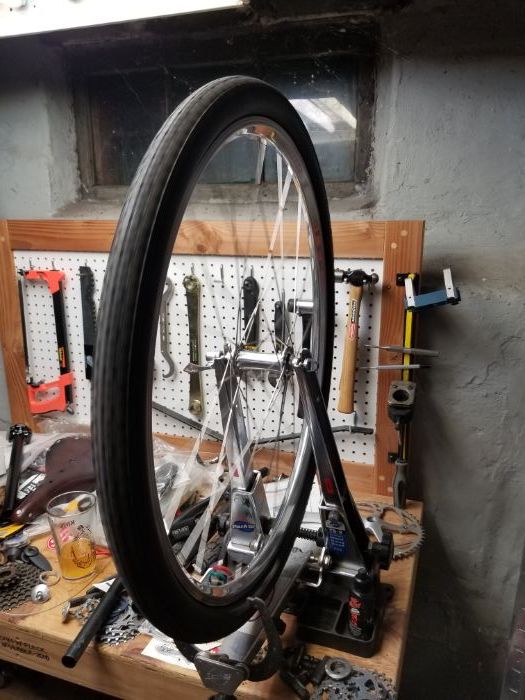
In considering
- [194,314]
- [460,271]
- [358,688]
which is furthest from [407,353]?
[358,688]

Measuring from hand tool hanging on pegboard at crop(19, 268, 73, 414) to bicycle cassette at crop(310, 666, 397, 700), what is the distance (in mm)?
854

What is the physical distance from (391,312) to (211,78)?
0.67 metres

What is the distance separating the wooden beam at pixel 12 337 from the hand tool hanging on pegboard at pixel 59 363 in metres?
0.02


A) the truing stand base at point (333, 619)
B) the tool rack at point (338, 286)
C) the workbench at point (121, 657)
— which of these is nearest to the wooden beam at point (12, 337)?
the tool rack at point (338, 286)

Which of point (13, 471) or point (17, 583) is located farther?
point (13, 471)

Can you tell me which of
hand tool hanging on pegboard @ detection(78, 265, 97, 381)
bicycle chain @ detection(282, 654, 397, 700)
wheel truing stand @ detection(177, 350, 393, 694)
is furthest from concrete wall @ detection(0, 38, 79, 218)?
bicycle chain @ detection(282, 654, 397, 700)

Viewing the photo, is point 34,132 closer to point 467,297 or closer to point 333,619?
point 467,297

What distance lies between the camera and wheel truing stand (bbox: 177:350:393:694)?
631 mm

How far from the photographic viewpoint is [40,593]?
2.38 feet

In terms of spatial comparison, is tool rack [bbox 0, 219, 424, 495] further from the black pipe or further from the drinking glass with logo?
the black pipe

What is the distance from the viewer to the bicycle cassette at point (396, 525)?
0.82 m

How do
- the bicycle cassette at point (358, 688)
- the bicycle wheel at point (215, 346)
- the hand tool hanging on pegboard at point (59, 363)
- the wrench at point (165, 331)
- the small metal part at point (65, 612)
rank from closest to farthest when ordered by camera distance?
the bicycle wheel at point (215, 346) < the bicycle cassette at point (358, 688) < the small metal part at point (65, 612) < the wrench at point (165, 331) < the hand tool hanging on pegboard at point (59, 363)

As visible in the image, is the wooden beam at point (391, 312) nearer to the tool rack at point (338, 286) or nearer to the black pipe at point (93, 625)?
the tool rack at point (338, 286)

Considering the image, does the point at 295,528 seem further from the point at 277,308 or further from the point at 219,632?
the point at 277,308
